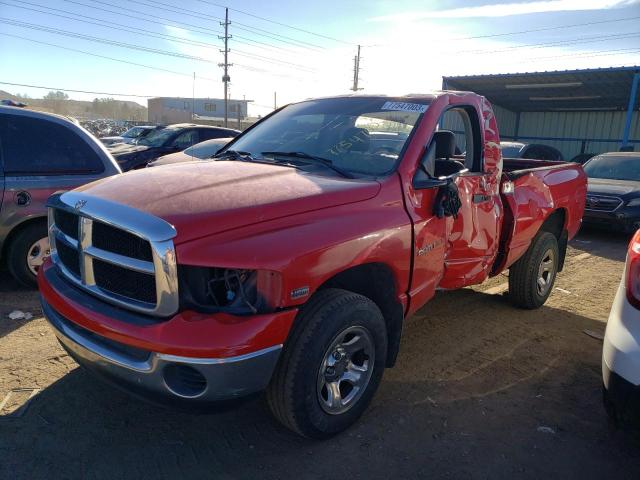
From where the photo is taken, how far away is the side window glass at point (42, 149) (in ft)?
15.7

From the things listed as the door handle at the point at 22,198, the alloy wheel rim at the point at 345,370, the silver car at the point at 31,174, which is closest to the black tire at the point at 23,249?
the silver car at the point at 31,174

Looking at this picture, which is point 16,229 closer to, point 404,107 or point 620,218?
point 404,107

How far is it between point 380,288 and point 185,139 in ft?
31.7

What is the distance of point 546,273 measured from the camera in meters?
5.27

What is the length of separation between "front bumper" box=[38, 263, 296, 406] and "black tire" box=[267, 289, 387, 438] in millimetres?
148

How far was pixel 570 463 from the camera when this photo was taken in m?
2.74

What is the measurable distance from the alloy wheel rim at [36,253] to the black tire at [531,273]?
15.4ft

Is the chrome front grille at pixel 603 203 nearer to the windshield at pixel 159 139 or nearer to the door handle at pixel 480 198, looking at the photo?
the door handle at pixel 480 198

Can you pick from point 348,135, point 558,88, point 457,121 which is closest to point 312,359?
point 348,135

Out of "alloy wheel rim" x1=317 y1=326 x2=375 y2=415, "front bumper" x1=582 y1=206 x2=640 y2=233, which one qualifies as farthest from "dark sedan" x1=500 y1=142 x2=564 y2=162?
"alloy wheel rim" x1=317 y1=326 x2=375 y2=415

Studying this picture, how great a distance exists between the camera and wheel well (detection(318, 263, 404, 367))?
2854 mm

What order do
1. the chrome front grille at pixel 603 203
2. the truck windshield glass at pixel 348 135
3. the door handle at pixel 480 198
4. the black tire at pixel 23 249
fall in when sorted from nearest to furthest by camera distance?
the truck windshield glass at pixel 348 135 → the door handle at pixel 480 198 → the black tire at pixel 23 249 → the chrome front grille at pixel 603 203

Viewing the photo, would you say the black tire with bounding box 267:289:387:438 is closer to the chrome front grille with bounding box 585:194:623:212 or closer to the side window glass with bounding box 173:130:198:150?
the chrome front grille with bounding box 585:194:623:212

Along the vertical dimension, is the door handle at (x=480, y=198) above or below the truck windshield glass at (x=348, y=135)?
below
